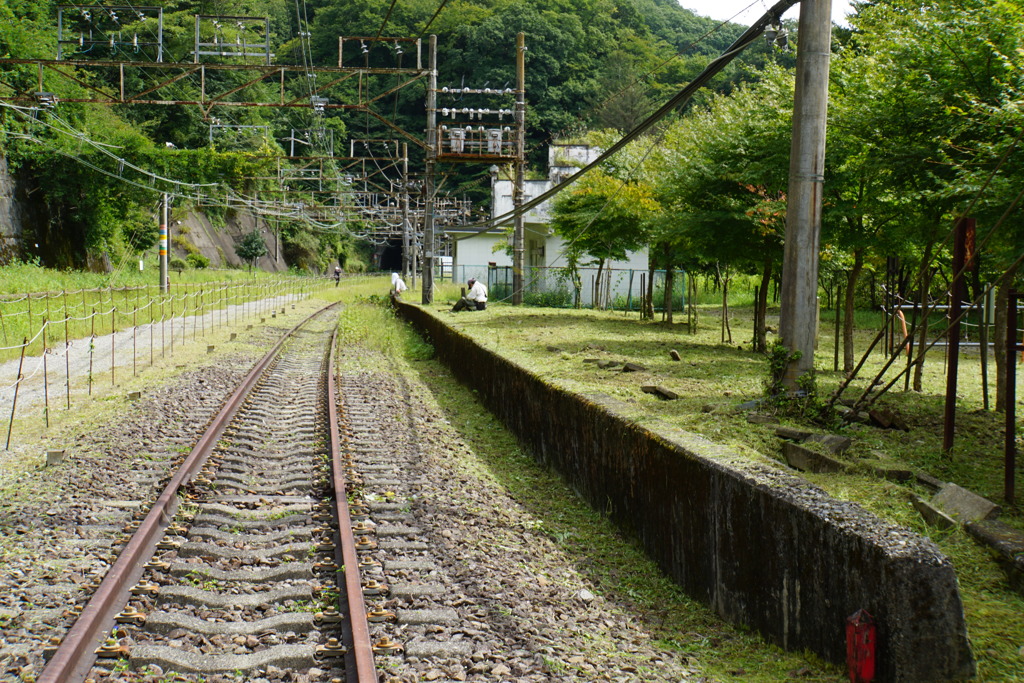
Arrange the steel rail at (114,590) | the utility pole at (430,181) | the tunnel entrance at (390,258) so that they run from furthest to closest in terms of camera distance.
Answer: the tunnel entrance at (390,258) → the utility pole at (430,181) → the steel rail at (114,590)

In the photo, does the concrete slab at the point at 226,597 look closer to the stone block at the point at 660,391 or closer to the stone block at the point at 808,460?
the stone block at the point at 808,460

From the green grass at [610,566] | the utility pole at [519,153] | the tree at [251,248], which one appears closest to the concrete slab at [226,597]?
the green grass at [610,566]

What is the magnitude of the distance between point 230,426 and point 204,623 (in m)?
6.46

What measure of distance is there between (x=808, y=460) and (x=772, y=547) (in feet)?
8.85

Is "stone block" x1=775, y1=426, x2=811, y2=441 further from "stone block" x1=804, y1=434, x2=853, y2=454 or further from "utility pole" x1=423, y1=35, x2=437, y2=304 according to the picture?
"utility pole" x1=423, y1=35, x2=437, y2=304

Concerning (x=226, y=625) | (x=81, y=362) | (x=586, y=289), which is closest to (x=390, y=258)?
(x=586, y=289)

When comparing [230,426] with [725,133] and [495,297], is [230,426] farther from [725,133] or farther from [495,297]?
[495,297]

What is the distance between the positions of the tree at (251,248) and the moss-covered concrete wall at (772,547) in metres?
66.4

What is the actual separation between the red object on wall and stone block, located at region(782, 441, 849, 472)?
319 centimetres

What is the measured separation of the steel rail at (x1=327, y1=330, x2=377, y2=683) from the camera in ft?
14.4

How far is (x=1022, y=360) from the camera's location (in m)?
16.0

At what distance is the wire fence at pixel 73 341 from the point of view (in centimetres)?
1367

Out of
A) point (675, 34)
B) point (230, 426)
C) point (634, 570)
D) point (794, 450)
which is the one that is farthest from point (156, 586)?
point (675, 34)

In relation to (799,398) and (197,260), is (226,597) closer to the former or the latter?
(799,398)
